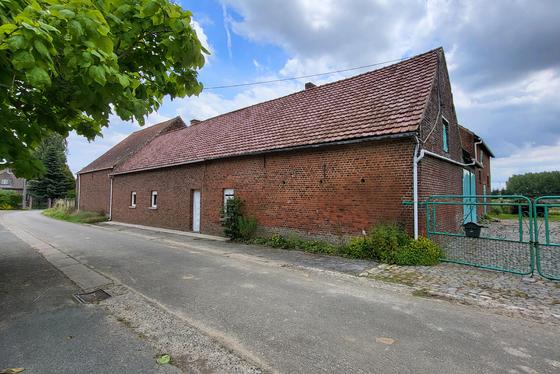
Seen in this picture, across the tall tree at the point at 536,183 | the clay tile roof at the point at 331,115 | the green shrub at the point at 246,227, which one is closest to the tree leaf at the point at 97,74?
the clay tile roof at the point at 331,115

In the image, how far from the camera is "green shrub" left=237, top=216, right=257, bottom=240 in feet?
38.9

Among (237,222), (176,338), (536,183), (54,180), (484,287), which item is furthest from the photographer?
(536,183)

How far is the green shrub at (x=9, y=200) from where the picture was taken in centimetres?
4337

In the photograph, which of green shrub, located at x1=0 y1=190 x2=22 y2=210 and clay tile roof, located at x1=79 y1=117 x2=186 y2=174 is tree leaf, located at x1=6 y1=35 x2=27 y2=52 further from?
green shrub, located at x1=0 y1=190 x2=22 y2=210

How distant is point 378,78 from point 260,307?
10.2 metres

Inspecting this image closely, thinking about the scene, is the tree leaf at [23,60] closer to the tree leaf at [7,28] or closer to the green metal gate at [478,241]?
the tree leaf at [7,28]

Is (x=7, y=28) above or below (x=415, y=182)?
above

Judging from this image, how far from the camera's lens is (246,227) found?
466 inches

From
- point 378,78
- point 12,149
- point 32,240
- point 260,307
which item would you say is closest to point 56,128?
point 12,149

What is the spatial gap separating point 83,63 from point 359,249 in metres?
7.64

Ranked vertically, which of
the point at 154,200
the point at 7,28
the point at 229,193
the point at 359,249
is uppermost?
the point at 7,28

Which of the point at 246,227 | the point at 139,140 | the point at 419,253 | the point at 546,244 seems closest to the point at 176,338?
the point at 419,253

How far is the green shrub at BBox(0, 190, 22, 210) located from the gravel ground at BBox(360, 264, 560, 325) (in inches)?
2171

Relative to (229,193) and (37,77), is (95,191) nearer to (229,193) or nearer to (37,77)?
(229,193)
